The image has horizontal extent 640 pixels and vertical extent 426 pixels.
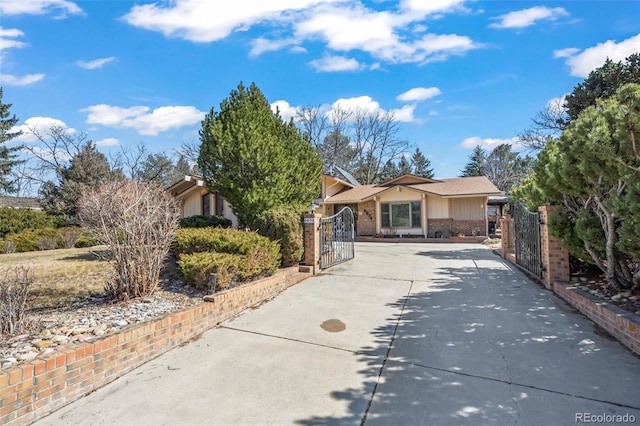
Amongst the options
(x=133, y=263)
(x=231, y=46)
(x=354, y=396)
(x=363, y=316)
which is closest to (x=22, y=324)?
(x=133, y=263)

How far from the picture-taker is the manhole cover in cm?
459

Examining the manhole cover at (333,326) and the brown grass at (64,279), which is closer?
the manhole cover at (333,326)

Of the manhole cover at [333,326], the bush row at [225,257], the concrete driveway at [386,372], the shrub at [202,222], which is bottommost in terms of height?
the concrete driveway at [386,372]

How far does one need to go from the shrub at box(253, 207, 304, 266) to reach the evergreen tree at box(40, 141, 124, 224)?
15296 millimetres

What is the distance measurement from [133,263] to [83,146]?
22523 mm

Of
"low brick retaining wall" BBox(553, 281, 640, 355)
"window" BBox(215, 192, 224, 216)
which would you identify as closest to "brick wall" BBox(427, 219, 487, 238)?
"window" BBox(215, 192, 224, 216)

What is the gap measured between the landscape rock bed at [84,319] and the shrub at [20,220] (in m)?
17.4

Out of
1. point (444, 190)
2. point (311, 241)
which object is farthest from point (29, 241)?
point (444, 190)

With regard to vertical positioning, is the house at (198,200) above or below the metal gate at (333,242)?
above

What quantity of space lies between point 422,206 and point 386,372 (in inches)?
692

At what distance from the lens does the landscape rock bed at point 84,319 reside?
131 inches

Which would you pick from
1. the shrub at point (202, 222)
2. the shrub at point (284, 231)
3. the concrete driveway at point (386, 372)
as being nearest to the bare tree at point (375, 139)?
the shrub at point (202, 222)

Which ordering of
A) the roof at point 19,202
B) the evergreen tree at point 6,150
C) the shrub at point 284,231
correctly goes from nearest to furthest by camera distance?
1. the shrub at point 284,231
2. the evergreen tree at point 6,150
3. the roof at point 19,202

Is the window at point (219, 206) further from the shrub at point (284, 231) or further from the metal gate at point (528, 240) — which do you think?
the metal gate at point (528, 240)
